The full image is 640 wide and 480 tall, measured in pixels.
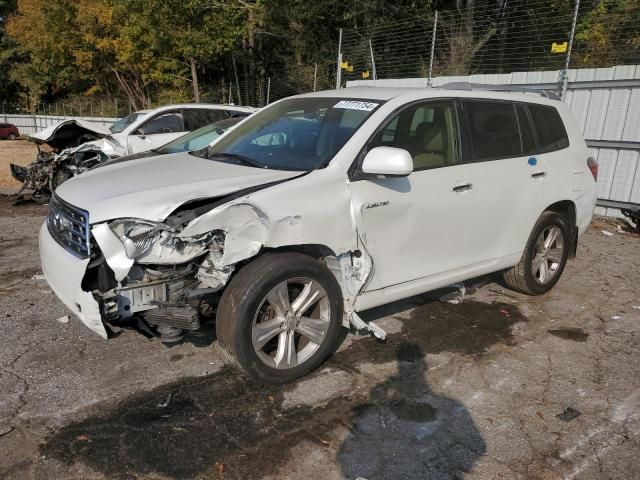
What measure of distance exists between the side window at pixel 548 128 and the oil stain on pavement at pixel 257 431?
252cm

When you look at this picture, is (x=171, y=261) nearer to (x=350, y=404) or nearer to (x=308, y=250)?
(x=308, y=250)

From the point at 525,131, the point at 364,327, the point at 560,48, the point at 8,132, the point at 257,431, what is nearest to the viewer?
the point at 257,431

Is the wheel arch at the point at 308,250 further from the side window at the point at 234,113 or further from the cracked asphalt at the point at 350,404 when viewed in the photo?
the side window at the point at 234,113

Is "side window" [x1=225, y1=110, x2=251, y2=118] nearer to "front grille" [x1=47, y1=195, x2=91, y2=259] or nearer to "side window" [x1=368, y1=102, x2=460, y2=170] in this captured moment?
"side window" [x1=368, y1=102, x2=460, y2=170]

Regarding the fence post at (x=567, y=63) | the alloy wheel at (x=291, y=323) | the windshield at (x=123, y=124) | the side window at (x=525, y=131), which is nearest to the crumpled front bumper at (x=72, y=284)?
the alloy wheel at (x=291, y=323)

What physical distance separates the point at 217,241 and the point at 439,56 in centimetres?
1042

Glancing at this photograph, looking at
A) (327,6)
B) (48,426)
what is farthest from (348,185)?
(327,6)

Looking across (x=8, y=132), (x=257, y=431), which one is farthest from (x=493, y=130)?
(x=8, y=132)

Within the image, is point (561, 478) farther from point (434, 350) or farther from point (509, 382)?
point (434, 350)

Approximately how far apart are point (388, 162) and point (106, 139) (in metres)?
7.30

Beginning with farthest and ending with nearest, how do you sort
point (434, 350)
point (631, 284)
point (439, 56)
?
point (439, 56), point (631, 284), point (434, 350)

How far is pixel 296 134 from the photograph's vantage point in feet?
13.4

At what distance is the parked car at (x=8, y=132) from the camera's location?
1313 inches

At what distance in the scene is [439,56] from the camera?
39.7 ft
